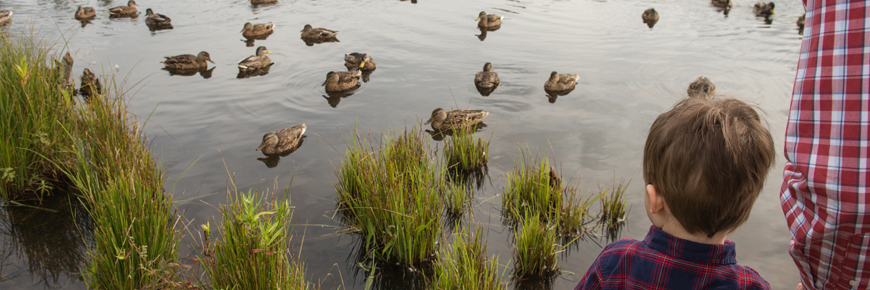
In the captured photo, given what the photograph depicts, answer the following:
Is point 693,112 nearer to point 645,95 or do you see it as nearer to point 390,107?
point 390,107

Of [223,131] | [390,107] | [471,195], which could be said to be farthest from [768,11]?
[223,131]

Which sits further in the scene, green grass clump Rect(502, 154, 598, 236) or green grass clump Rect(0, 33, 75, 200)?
green grass clump Rect(502, 154, 598, 236)

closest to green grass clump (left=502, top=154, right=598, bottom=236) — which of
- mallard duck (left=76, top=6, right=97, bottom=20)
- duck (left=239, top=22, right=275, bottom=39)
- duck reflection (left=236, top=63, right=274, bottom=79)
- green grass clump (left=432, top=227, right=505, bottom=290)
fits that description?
green grass clump (left=432, top=227, right=505, bottom=290)

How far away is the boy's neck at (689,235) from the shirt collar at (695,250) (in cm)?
3

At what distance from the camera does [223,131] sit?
8.02 meters

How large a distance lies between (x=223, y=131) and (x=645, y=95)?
7.37 meters

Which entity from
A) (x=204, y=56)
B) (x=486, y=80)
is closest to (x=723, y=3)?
(x=486, y=80)

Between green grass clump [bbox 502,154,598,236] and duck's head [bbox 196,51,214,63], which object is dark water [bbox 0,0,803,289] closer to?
green grass clump [bbox 502,154,598,236]

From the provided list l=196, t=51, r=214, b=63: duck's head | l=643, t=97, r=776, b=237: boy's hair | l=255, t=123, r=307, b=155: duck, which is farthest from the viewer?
l=196, t=51, r=214, b=63: duck's head

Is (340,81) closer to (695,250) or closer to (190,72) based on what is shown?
(190,72)

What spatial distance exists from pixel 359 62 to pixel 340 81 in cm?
110

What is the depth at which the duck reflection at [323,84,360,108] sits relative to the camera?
31.1 feet

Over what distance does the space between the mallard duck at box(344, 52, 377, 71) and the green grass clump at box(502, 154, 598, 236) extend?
5.93 meters

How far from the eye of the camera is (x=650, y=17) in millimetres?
15164
